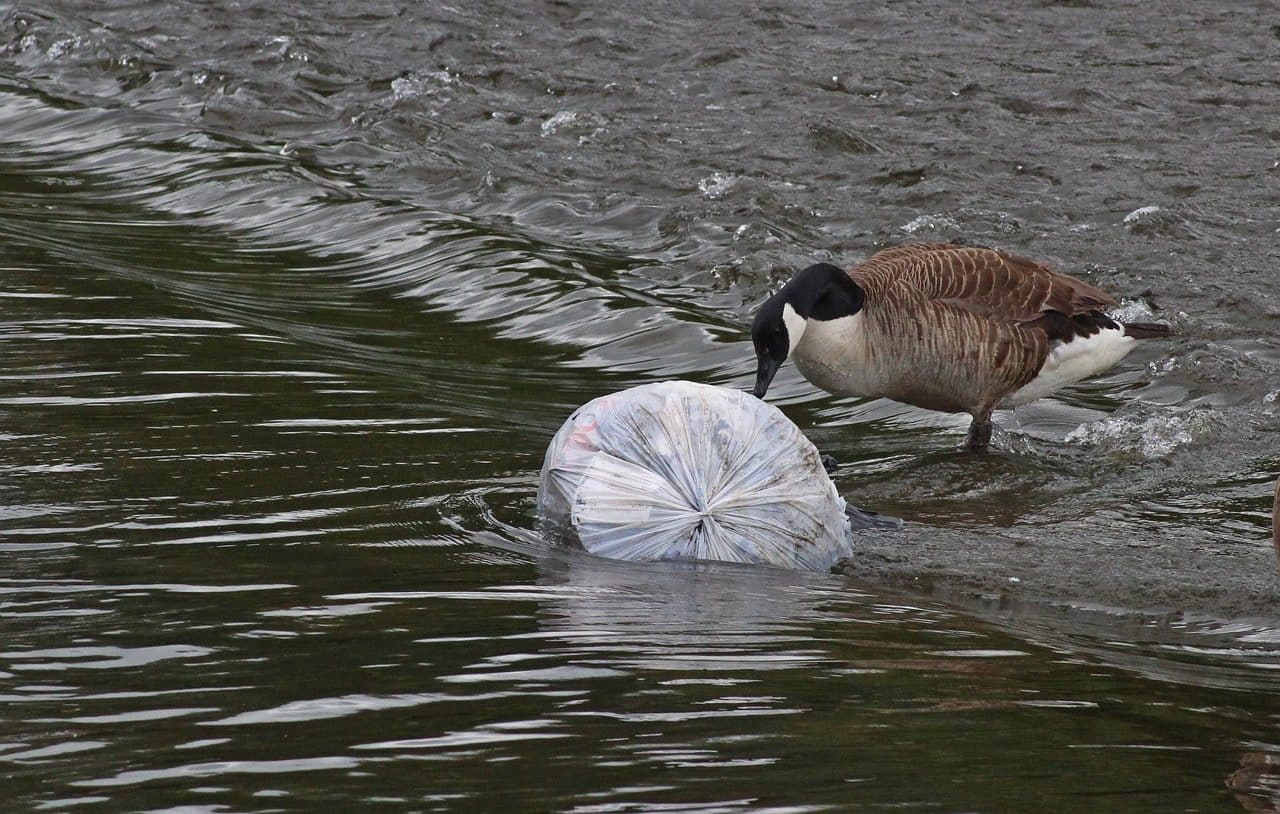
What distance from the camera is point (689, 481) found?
6129mm

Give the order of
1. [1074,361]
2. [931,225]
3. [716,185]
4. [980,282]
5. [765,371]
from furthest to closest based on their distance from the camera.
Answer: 1. [716,185]
2. [931,225]
3. [1074,361]
4. [980,282]
5. [765,371]

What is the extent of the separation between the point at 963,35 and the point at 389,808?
1565 centimetres

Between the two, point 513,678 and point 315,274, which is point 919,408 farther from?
point 513,678

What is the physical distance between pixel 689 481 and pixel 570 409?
2931 millimetres

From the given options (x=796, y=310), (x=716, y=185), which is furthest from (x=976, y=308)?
(x=716, y=185)

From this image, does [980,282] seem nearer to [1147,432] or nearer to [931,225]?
[1147,432]

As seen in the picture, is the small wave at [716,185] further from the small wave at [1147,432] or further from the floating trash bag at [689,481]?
the floating trash bag at [689,481]

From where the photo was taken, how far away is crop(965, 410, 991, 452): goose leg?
913 centimetres

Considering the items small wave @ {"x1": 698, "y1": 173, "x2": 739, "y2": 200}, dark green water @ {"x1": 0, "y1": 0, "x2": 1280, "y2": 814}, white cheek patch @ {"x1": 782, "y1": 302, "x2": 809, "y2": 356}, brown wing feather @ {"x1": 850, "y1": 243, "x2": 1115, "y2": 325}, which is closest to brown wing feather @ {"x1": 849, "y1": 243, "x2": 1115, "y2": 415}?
brown wing feather @ {"x1": 850, "y1": 243, "x2": 1115, "y2": 325}

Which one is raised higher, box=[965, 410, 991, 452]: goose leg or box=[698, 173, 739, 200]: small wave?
box=[698, 173, 739, 200]: small wave

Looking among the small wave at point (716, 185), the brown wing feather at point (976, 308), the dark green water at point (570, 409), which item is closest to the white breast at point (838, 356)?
the brown wing feather at point (976, 308)

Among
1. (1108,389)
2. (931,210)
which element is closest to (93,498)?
(1108,389)

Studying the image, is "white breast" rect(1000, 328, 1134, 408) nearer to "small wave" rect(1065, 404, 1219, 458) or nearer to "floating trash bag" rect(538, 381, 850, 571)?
"small wave" rect(1065, 404, 1219, 458)

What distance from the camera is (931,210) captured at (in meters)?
13.8
